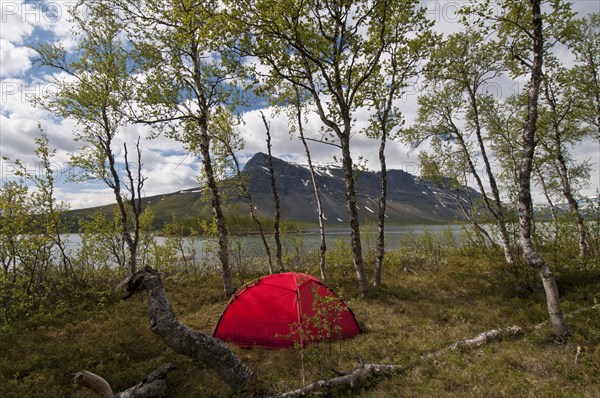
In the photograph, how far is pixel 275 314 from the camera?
10.4 m

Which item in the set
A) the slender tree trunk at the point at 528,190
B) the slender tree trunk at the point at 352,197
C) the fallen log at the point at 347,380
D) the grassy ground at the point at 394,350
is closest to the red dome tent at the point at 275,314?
the grassy ground at the point at 394,350

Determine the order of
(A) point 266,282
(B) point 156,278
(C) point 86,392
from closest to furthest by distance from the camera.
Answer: (B) point 156,278
(C) point 86,392
(A) point 266,282

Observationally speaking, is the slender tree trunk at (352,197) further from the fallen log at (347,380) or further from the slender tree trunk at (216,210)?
the fallen log at (347,380)

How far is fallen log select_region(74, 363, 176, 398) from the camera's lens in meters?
5.61

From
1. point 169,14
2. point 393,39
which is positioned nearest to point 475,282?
point 393,39

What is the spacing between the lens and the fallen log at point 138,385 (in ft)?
18.4

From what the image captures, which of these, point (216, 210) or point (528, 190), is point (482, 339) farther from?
point (216, 210)

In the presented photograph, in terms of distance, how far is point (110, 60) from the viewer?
1773 cm

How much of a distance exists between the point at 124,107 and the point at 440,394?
1934cm

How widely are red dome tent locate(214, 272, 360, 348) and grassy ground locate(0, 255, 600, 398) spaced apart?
0.58m

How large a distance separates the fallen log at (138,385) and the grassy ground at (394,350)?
44 cm

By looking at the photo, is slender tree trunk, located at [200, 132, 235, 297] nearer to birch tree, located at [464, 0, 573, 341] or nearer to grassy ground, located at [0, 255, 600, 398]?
grassy ground, located at [0, 255, 600, 398]

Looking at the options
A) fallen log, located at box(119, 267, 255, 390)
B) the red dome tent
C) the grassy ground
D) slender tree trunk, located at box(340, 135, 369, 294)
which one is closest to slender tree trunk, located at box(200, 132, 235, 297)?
the grassy ground

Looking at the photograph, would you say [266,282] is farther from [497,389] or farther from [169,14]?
[169,14]
